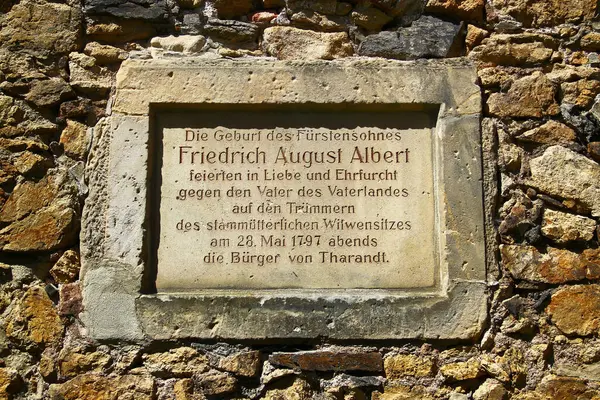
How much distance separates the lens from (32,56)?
9.85ft

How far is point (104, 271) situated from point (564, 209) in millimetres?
2127

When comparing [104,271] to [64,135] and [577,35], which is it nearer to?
[64,135]

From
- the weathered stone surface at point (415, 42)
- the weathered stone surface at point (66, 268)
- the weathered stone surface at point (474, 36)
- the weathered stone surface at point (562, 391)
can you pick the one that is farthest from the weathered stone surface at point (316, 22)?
the weathered stone surface at point (562, 391)

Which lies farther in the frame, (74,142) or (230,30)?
(230,30)

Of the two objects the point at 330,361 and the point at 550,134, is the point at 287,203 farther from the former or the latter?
the point at 550,134

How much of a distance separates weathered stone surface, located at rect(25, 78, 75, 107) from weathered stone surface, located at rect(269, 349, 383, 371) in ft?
5.22

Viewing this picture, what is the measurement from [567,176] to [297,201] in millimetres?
1257

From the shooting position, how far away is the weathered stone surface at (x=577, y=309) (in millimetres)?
2707

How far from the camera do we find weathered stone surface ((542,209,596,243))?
9.16 feet

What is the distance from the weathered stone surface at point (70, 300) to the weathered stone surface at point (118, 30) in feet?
3.98

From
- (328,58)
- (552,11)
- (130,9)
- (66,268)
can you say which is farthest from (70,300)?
(552,11)

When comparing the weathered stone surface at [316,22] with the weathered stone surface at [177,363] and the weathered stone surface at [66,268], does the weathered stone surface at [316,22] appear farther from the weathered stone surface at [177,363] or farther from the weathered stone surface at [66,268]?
the weathered stone surface at [177,363]

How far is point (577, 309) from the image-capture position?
2.72 meters

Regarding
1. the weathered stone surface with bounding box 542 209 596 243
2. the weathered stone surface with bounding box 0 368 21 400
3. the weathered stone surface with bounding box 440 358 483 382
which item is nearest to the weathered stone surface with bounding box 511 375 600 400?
the weathered stone surface with bounding box 440 358 483 382
